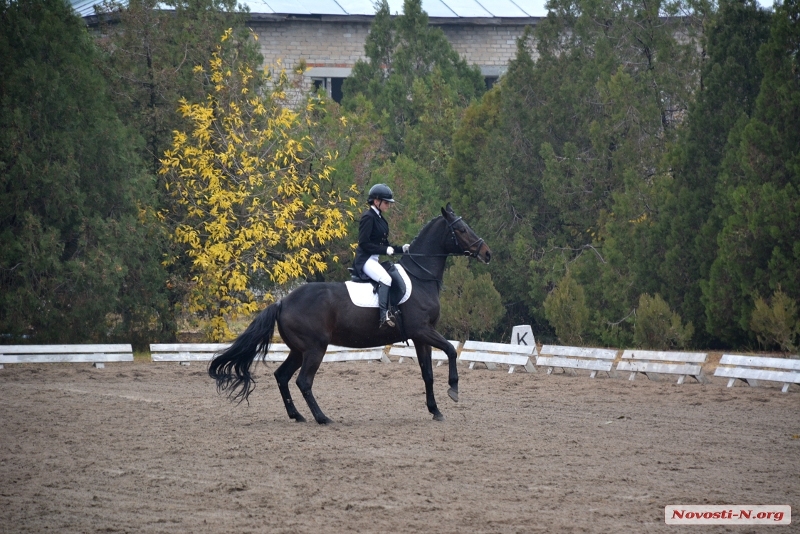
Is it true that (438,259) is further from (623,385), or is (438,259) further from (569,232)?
(569,232)

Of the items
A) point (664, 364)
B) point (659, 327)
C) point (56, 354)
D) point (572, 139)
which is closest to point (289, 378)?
point (664, 364)

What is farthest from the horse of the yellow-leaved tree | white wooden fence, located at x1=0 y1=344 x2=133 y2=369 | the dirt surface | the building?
the building

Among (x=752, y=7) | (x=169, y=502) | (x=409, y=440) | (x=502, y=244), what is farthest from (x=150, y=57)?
(x=169, y=502)

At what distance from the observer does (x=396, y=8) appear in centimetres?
4050

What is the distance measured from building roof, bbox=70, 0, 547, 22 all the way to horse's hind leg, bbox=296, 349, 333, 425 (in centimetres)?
2968

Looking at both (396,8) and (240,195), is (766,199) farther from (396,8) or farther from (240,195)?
(396,8)

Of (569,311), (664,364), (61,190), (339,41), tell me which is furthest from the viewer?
(339,41)

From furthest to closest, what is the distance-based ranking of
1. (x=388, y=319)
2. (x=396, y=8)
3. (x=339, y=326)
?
(x=396, y=8) < (x=339, y=326) < (x=388, y=319)

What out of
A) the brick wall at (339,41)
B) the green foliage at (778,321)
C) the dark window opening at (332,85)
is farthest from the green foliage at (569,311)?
the dark window opening at (332,85)

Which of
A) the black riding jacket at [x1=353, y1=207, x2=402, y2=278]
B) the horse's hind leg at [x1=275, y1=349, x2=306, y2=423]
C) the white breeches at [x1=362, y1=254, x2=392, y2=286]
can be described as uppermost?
the black riding jacket at [x1=353, y1=207, x2=402, y2=278]

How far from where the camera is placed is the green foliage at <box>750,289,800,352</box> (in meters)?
16.8

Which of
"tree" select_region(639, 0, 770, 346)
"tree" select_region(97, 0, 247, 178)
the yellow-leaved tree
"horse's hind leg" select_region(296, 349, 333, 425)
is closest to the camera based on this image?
"horse's hind leg" select_region(296, 349, 333, 425)

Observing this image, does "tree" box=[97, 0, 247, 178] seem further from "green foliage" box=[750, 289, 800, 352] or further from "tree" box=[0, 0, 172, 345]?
"green foliage" box=[750, 289, 800, 352]

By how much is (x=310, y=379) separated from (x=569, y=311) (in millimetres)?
10804
